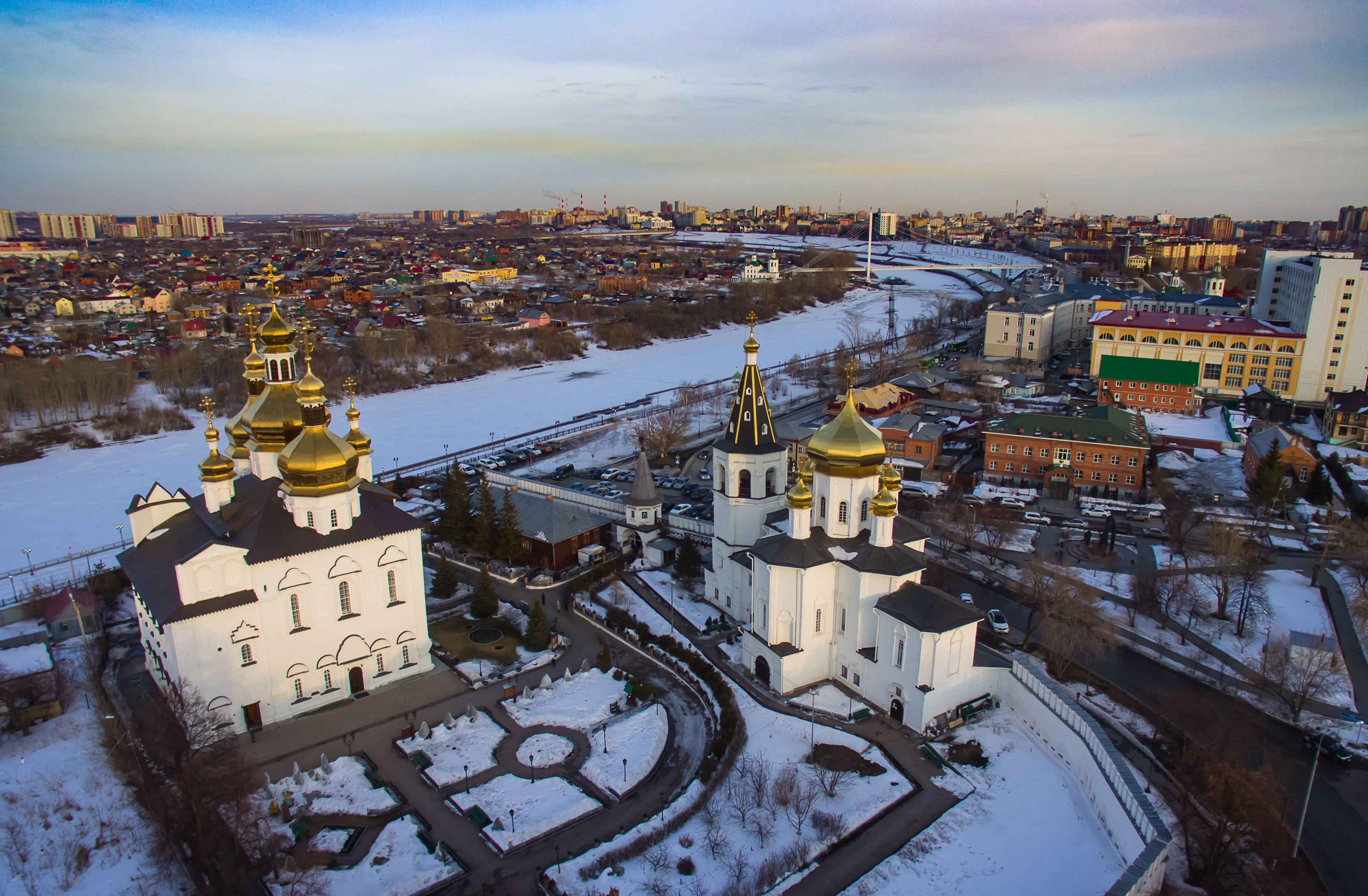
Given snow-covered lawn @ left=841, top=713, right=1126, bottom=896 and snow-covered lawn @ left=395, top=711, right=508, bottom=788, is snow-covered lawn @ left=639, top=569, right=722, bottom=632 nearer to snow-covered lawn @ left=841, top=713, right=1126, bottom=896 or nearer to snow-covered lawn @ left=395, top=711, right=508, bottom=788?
snow-covered lawn @ left=395, top=711, right=508, bottom=788

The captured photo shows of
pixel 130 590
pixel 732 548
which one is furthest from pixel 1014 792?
pixel 130 590

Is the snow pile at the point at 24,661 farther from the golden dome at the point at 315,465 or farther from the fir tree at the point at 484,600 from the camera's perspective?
the fir tree at the point at 484,600

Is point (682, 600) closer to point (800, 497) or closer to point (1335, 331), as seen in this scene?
point (800, 497)

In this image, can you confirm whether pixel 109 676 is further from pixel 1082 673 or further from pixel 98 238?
pixel 98 238

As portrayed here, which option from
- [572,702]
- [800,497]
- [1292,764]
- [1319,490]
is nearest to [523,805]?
[572,702]

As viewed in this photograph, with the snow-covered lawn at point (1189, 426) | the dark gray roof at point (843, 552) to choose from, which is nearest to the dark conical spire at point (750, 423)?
the dark gray roof at point (843, 552)

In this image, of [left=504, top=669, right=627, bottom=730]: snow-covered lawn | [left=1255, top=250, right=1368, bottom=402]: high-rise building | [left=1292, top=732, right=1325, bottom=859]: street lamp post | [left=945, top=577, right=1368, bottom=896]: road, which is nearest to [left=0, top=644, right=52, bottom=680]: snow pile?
[left=504, top=669, right=627, bottom=730]: snow-covered lawn
